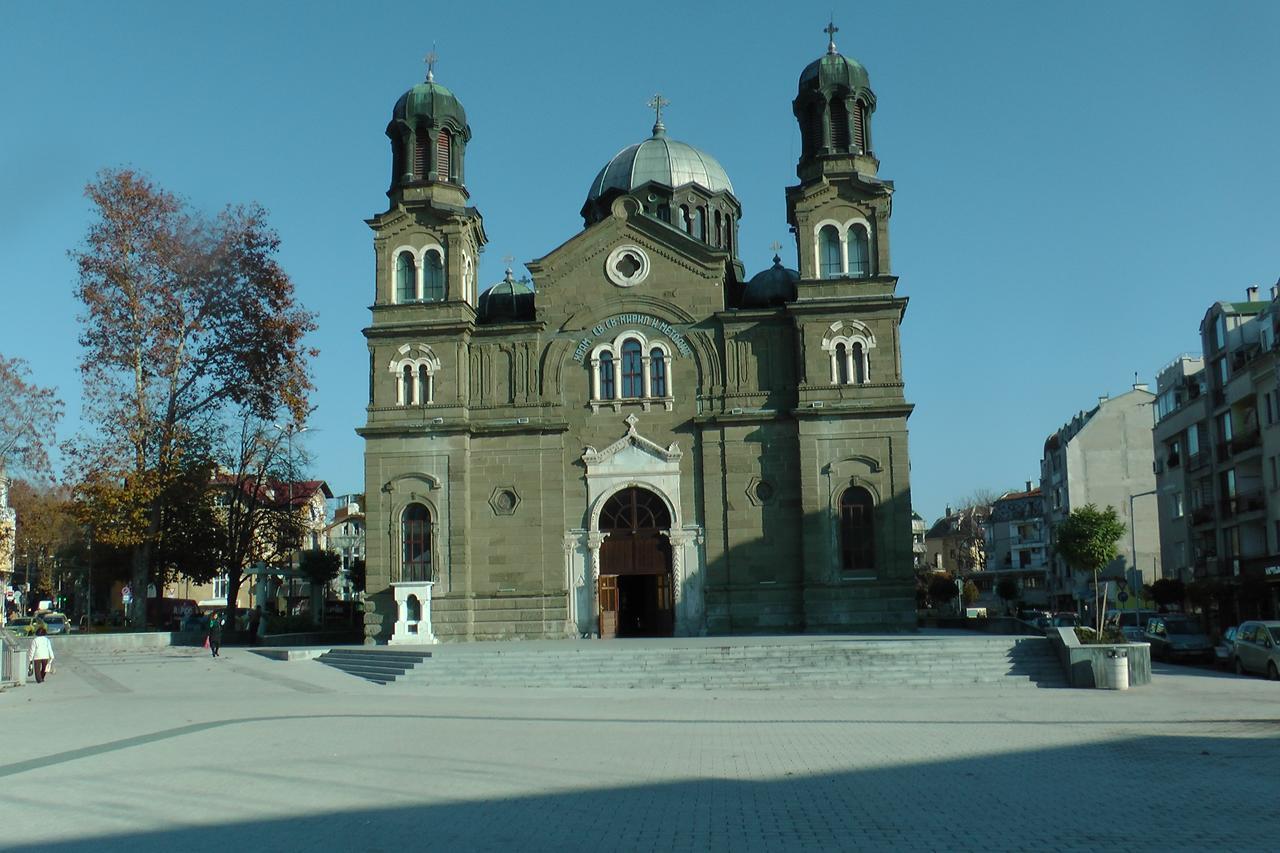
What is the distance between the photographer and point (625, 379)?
3991 centimetres

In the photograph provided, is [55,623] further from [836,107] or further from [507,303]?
[836,107]

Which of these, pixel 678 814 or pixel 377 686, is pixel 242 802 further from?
pixel 377 686

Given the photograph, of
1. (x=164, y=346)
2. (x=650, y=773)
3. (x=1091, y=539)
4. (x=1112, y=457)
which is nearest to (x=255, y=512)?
(x=164, y=346)

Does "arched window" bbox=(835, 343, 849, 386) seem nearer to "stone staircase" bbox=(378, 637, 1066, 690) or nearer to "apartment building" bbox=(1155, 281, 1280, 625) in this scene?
"stone staircase" bbox=(378, 637, 1066, 690)

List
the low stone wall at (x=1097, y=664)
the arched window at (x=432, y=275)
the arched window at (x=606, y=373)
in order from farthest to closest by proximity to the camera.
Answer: the arched window at (x=432, y=275)
the arched window at (x=606, y=373)
the low stone wall at (x=1097, y=664)

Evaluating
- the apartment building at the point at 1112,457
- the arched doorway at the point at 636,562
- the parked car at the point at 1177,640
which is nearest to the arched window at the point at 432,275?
the arched doorway at the point at 636,562

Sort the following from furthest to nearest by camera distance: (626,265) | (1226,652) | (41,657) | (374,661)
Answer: (626,265), (1226,652), (374,661), (41,657)

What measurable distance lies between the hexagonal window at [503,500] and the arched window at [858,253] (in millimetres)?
12664

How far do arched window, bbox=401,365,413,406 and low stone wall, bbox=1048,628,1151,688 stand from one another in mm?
21811

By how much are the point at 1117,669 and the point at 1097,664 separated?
412 millimetres

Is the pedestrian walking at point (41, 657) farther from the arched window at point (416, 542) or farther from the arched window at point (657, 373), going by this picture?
the arched window at point (657, 373)

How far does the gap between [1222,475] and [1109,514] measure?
14.4 meters

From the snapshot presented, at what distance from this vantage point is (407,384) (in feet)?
133

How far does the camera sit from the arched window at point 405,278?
41094mm
